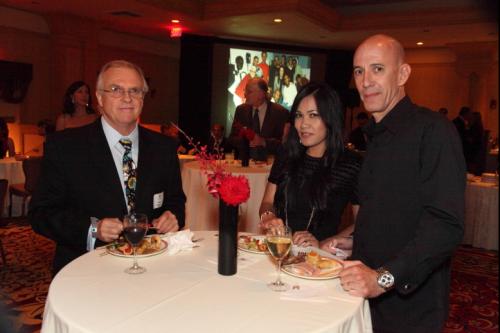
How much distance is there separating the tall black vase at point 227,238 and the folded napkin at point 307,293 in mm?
242

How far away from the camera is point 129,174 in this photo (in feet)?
7.36

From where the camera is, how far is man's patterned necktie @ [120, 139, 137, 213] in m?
2.22

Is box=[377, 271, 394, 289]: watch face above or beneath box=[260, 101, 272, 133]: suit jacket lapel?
beneath

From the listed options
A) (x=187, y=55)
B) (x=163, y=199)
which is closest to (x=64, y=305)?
(x=163, y=199)

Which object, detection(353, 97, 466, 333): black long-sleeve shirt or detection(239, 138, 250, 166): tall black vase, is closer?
detection(353, 97, 466, 333): black long-sleeve shirt

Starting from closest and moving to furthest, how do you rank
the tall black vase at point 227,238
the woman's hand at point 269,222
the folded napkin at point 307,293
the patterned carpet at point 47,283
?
the folded napkin at point 307,293
the tall black vase at point 227,238
the woman's hand at point 269,222
the patterned carpet at point 47,283

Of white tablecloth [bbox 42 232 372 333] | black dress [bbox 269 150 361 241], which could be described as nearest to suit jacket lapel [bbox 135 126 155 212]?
white tablecloth [bbox 42 232 372 333]

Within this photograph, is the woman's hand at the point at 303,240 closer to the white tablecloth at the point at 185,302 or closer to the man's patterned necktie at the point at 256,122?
the white tablecloth at the point at 185,302

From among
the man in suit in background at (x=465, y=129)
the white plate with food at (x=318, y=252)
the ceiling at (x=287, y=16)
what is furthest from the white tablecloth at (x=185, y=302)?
the man in suit in background at (x=465, y=129)

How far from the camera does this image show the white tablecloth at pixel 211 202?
15.5 ft

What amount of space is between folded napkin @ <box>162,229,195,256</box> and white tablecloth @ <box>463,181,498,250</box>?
434 centimetres

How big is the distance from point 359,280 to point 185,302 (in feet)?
1.90

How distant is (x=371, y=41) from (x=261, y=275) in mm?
1004

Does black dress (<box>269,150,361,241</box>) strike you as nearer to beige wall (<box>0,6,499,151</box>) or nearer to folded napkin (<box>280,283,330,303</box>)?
folded napkin (<box>280,283,330,303</box>)
